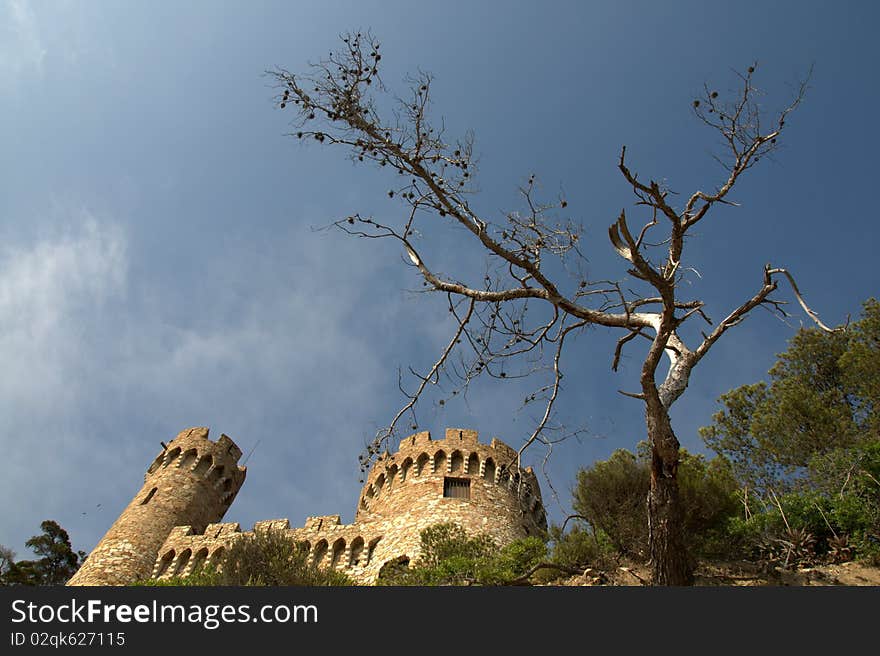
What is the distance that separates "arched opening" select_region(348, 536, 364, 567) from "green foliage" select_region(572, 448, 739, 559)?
11.6 m

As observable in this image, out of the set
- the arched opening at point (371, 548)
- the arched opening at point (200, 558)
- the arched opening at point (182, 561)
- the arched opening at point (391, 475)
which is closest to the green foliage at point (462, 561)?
the arched opening at point (371, 548)

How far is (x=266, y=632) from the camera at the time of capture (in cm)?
605

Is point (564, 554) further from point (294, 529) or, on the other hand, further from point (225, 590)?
point (294, 529)

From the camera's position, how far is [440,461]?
81.4ft

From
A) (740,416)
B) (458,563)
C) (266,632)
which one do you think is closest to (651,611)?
(266,632)

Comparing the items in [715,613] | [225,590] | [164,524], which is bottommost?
[715,613]

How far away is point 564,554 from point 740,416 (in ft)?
37.7

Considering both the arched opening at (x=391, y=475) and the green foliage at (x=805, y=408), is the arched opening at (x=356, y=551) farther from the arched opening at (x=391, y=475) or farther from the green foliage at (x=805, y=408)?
the green foliage at (x=805, y=408)

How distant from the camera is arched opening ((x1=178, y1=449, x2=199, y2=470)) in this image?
2961 centimetres

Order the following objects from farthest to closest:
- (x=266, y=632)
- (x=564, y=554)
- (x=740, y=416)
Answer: (x=740, y=416)
(x=564, y=554)
(x=266, y=632)

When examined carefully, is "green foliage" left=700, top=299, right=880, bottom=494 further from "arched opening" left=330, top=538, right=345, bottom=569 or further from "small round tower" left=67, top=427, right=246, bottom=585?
"small round tower" left=67, top=427, right=246, bottom=585

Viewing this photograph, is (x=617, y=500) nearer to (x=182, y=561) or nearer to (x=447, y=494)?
(x=447, y=494)

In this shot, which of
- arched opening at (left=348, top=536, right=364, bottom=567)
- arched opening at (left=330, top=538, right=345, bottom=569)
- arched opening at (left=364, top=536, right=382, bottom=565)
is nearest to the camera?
arched opening at (left=364, top=536, right=382, bottom=565)

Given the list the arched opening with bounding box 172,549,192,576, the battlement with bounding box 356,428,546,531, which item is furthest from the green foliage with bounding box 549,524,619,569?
the arched opening with bounding box 172,549,192,576
